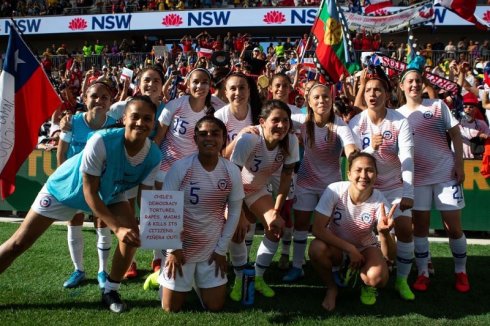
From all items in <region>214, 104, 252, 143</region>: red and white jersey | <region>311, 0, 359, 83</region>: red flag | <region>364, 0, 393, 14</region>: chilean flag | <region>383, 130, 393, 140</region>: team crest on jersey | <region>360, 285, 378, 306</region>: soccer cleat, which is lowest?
<region>360, 285, 378, 306</region>: soccer cleat

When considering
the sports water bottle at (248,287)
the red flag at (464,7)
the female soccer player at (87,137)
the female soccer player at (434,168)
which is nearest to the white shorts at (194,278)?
the sports water bottle at (248,287)

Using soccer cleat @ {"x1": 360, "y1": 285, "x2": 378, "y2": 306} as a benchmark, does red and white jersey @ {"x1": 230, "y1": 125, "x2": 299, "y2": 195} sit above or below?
above

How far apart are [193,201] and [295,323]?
128cm

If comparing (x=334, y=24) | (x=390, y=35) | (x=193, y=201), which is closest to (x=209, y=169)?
(x=193, y=201)

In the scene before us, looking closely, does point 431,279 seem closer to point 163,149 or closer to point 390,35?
point 163,149

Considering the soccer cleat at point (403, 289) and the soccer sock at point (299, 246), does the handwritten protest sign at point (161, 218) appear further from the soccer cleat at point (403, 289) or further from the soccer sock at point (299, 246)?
the soccer cleat at point (403, 289)

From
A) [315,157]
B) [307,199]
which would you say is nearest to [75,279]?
[307,199]

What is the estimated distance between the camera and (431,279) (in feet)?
18.1

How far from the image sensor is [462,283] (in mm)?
5164

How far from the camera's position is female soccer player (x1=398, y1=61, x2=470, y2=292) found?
5.19 metres

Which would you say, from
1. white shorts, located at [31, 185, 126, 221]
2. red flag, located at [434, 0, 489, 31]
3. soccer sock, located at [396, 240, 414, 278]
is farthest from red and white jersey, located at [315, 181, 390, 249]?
red flag, located at [434, 0, 489, 31]

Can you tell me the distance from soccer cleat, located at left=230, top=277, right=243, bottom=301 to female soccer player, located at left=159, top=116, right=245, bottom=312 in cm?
29

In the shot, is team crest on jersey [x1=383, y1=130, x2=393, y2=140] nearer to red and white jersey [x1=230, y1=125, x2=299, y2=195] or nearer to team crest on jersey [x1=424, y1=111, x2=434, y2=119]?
team crest on jersey [x1=424, y1=111, x2=434, y2=119]

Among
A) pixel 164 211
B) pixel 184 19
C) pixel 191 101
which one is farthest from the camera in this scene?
pixel 184 19
